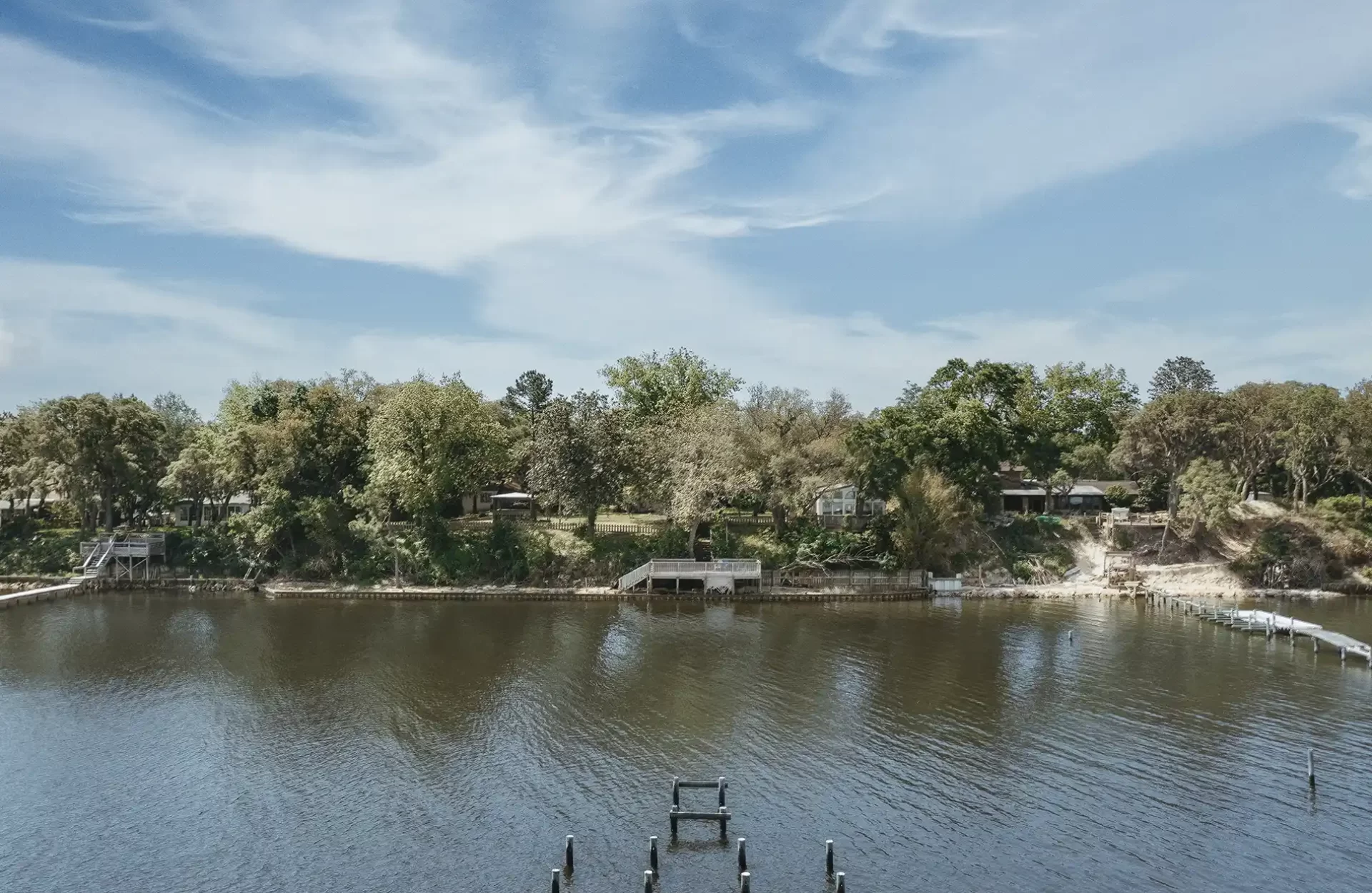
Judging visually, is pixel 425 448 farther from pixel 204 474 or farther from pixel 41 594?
pixel 41 594

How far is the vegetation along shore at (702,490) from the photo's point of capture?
65.1 m

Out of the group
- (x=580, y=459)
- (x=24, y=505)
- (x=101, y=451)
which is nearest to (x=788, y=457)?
(x=580, y=459)

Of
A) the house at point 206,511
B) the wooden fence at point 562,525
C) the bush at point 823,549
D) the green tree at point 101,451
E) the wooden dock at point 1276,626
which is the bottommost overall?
the wooden dock at point 1276,626

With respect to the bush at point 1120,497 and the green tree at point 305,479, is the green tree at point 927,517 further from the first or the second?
the green tree at point 305,479

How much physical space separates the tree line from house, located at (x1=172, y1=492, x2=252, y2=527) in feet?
1.87

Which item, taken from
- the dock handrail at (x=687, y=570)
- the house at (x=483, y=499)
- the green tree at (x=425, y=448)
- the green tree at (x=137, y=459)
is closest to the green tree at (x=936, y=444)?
the dock handrail at (x=687, y=570)

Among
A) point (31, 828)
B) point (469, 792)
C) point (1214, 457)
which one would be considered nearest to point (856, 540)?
point (1214, 457)

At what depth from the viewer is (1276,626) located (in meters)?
50.5

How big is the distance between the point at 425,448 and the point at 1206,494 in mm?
55565

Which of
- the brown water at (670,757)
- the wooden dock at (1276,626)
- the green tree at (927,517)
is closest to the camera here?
the brown water at (670,757)

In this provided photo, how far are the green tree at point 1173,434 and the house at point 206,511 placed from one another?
70950 millimetres

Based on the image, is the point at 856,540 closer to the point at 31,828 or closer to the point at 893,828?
the point at 893,828

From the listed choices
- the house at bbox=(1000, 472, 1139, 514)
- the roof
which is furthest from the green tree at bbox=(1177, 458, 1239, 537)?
the roof

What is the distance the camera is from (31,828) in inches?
1029
